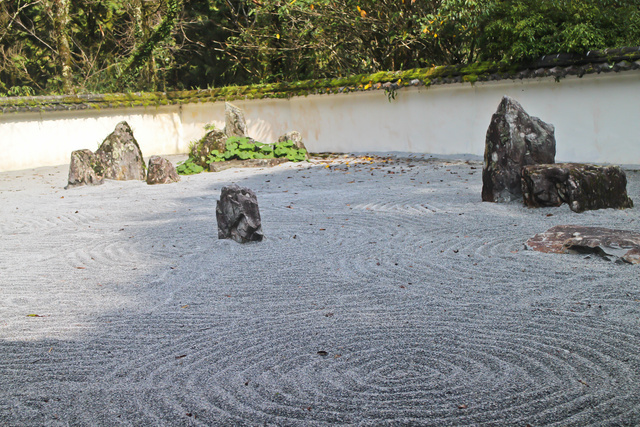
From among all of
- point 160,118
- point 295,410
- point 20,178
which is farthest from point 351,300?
point 160,118

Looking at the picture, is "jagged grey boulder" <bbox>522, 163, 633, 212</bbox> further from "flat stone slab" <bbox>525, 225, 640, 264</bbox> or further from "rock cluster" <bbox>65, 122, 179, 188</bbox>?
"rock cluster" <bbox>65, 122, 179, 188</bbox>

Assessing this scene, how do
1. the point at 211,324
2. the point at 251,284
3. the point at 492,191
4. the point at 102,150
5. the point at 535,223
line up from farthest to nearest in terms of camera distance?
the point at 102,150 < the point at 492,191 < the point at 535,223 < the point at 251,284 < the point at 211,324

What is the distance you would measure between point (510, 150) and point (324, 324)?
4570 millimetres

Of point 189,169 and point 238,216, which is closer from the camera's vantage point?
point 238,216

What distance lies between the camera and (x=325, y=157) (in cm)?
1498

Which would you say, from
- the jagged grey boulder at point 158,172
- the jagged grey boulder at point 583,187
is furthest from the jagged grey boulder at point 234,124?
the jagged grey boulder at point 583,187

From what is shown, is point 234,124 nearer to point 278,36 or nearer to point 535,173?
point 278,36

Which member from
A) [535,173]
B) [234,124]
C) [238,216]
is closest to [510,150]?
[535,173]

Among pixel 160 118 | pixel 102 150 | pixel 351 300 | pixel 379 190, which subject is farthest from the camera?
pixel 160 118

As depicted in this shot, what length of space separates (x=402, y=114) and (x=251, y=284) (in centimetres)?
1071

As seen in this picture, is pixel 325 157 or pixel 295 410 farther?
pixel 325 157

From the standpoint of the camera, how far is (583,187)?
6.32 m

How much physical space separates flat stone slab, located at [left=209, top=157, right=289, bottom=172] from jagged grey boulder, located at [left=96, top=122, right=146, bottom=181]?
1.57 m

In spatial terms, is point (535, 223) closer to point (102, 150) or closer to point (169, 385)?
point (169, 385)
